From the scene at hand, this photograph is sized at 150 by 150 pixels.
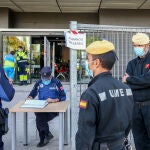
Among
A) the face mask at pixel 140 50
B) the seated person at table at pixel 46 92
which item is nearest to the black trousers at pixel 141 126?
the face mask at pixel 140 50

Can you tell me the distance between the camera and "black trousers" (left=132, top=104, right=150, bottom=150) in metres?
5.10

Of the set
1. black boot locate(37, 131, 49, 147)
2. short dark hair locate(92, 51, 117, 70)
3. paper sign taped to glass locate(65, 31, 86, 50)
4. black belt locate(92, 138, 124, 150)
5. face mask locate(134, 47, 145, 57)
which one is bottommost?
black boot locate(37, 131, 49, 147)

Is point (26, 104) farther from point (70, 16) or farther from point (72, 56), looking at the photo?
→ point (70, 16)

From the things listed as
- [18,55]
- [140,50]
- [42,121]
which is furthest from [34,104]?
[18,55]

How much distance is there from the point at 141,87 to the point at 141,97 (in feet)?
0.47

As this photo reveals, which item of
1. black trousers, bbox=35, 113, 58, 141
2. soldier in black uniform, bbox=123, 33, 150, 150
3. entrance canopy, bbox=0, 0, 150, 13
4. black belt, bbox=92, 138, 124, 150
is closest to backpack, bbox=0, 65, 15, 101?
soldier in black uniform, bbox=123, 33, 150, 150

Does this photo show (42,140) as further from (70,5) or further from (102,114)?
(70,5)

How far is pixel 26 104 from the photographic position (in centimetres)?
620

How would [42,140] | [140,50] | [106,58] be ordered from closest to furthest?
1. [106,58]
2. [140,50]
3. [42,140]

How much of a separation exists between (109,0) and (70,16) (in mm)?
3723

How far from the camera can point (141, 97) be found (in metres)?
5.10

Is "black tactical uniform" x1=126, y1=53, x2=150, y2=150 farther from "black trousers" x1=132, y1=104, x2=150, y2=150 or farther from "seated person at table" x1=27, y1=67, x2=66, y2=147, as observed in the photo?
"seated person at table" x1=27, y1=67, x2=66, y2=147

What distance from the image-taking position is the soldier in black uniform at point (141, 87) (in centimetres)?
504

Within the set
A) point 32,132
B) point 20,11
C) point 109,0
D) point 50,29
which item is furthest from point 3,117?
point 20,11
